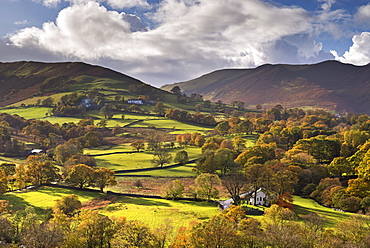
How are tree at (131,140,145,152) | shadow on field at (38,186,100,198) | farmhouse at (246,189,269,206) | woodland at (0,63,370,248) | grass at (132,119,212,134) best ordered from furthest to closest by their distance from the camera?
1. grass at (132,119,212,134)
2. tree at (131,140,145,152)
3. shadow on field at (38,186,100,198)
4. farmhouse at (246,189,269,206)
5. woodland at (0,63,370,248)

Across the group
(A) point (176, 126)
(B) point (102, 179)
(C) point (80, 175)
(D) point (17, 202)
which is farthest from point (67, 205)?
(A) point (176, 126)

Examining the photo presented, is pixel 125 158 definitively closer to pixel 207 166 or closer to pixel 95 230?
pixel 207 166

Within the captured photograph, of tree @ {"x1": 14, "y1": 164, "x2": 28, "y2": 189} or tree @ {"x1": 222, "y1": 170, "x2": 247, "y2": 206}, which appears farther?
tree @ {"x1": 14, "y1": 164, "x2": 28, "y2": 189}

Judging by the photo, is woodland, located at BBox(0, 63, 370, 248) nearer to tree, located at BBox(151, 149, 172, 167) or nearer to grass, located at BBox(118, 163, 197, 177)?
grass, located at BBox(118, 163, 197, 177)

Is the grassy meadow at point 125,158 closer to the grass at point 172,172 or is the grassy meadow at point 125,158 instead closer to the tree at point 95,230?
the grass at point 172,172

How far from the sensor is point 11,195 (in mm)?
69250

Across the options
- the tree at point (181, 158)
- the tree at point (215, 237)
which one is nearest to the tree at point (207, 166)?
the tree at point (181, 158)

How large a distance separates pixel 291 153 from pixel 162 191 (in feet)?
176

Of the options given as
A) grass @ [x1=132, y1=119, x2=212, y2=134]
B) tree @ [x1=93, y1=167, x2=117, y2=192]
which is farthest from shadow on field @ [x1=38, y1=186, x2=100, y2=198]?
grass @ [x1=132, y1=119, x2=212, y2=134]

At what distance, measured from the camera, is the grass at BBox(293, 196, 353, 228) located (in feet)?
177

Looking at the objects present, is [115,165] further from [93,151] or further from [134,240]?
[134,240]

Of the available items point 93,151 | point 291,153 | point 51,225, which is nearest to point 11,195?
point 51,225

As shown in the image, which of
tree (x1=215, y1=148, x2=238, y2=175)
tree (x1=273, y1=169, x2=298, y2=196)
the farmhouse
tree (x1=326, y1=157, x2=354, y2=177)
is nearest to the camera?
the farmhouse

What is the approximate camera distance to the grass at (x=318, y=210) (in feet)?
177
